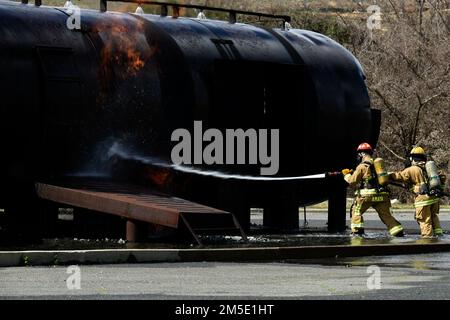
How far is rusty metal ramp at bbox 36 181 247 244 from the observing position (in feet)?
58.4

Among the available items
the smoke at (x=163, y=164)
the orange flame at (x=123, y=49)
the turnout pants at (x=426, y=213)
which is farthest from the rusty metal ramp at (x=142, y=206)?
the turnout pants at (x=426, y=213)

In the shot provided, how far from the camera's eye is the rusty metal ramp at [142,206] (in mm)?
17812

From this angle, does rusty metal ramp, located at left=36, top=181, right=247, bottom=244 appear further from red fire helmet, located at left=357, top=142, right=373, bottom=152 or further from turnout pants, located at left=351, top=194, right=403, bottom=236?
red fire helmet, located at left=357, top=142, right=373, bottom=152

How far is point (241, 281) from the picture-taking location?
13930mm

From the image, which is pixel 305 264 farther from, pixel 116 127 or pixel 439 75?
pixel 439 75

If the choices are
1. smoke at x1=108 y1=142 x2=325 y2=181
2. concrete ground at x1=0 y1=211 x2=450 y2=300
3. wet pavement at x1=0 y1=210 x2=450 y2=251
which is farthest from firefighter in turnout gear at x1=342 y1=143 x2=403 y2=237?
concrete ground at x1=0 y1=211 x2=450 y2=300

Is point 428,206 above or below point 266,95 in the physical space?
below

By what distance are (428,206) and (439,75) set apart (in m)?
22.2

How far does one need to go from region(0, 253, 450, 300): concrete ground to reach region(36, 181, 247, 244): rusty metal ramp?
4.91 ft

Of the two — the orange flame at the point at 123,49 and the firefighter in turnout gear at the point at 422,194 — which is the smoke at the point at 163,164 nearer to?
the orange flame at the point at 123,49

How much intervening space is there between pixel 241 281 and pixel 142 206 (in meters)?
4.28

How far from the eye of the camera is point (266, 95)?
22688 millimetres
